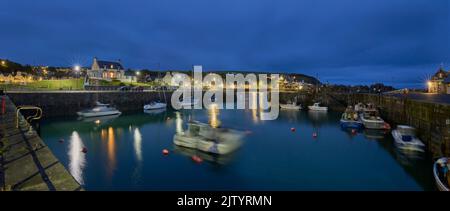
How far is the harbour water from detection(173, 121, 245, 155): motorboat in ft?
1.70

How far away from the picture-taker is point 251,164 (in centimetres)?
1786

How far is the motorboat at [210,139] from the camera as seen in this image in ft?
61.9

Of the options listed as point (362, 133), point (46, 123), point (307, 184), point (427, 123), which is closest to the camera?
point (307, 184)

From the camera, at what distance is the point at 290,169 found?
17031 mm

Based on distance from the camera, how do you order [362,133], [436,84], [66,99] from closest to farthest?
[362,133]
[66,99]
[436,84]

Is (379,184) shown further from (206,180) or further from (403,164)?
(206,180)

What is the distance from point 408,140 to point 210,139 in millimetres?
15644

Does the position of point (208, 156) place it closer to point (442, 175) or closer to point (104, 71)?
point (442, 175)

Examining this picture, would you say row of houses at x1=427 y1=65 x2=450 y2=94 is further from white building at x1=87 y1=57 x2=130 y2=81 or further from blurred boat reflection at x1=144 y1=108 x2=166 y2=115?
white building at x1=87 y1=57 x2=130 y2=81

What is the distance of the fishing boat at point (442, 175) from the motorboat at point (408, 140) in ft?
24.0

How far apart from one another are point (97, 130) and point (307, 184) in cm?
2528

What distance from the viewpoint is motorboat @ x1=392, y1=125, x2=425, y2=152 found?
19734mm

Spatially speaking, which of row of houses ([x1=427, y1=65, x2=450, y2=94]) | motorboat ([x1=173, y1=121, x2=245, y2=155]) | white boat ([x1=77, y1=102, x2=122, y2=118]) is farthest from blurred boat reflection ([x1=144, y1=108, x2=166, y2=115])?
row of houses ([x1=427, y1=65, x2=450, y2=94])

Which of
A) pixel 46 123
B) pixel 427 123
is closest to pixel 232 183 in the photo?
pixel 427 123
